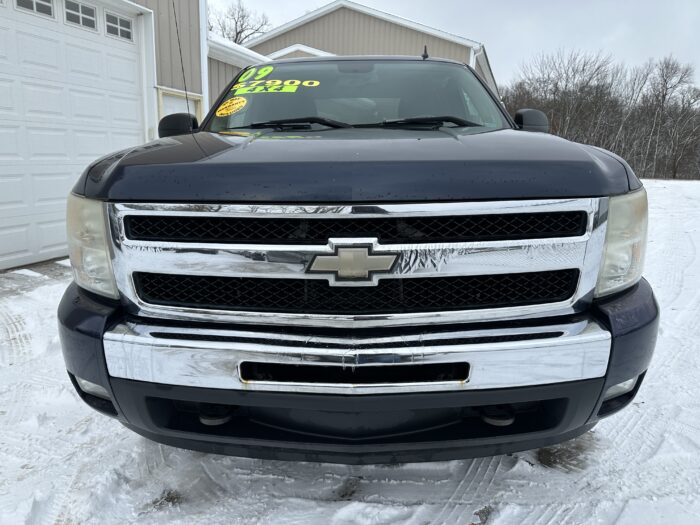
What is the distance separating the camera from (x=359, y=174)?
147 cm

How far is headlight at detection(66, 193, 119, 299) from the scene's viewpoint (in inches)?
64.6

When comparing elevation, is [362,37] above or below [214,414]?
above

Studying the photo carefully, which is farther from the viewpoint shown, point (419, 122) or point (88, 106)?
point (88, 106)

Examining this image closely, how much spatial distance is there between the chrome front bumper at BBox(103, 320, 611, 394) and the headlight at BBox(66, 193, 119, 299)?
0.26 metres

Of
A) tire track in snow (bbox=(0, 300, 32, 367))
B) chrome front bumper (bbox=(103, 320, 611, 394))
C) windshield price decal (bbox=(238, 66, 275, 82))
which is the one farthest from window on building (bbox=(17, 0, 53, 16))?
chrome front bumper (bbox=(103, 320, 611, 394))

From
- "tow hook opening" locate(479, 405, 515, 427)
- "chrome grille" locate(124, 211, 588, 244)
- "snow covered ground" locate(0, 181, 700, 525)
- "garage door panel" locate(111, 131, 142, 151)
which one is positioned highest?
"garage door panel" locate(111, 131, 142, 151)

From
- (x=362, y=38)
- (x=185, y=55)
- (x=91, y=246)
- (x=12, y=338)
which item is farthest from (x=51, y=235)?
(x=362, y=38)

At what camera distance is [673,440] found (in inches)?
91.4

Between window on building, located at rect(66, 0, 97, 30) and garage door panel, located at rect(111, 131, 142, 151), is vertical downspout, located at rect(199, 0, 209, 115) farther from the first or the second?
window on building, located at rect(66, 0, 97, 30)

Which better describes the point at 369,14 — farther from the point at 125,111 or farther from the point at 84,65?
the point at 84,65

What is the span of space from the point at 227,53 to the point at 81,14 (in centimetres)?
419

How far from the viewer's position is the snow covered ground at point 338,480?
1.85m

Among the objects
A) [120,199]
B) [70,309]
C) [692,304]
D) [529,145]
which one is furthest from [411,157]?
[692,304]

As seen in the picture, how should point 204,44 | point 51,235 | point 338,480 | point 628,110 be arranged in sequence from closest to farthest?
point 338,480 < point 51,235 < point 204,44 < point 628,110
